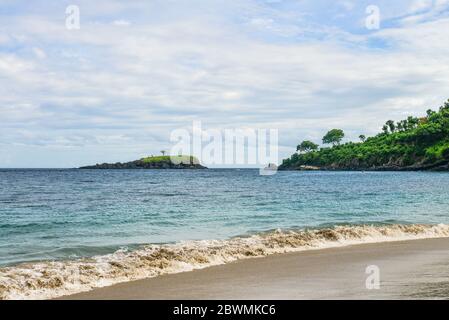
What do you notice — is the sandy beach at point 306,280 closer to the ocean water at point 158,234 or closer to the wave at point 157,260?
the wave at point 157,260

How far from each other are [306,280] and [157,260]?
554 cm

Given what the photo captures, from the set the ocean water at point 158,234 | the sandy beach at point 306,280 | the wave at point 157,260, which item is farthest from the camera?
the ocean water at point 158,234

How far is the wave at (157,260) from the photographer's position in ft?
44.9

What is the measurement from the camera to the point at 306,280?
1359 cm

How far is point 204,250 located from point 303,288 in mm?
6966

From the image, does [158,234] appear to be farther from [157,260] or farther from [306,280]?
[306,280]

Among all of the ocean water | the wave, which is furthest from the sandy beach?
the ocean water

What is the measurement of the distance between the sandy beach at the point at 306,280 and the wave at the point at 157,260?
0.82 m

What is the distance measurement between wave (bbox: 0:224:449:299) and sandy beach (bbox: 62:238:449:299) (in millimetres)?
822

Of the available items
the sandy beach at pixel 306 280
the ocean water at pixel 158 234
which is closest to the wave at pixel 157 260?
the ocean water at pixel 158 234

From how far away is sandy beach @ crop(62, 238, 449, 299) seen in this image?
11.8 metres

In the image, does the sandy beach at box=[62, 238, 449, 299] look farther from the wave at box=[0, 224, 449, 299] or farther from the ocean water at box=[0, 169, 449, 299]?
the ocean water at box=[0, 169, 449, 299]

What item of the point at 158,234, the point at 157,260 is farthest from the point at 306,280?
the point at 158,234
